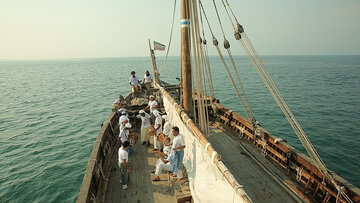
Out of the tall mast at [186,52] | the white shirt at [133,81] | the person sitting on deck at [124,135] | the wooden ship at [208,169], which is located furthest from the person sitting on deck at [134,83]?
the tall mast at [186,52]

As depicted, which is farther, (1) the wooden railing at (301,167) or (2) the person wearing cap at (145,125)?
(2) the person wearing cap at (145,125)

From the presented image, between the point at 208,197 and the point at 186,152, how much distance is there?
1770mm

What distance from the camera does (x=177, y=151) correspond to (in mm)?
5441

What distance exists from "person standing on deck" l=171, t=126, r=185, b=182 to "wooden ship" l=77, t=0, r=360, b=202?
20 cm

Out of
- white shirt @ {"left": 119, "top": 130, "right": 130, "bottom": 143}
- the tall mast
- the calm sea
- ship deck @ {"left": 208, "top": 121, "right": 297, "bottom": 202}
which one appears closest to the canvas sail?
the tall mast

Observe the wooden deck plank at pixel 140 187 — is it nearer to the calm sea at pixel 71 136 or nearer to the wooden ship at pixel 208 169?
the wooden ship at pixel 208 169

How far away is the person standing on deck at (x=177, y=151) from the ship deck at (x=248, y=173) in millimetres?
2113

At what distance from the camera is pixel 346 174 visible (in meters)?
11.8

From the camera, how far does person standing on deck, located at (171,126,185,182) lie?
5.36 meters

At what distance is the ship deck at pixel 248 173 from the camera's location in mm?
5441

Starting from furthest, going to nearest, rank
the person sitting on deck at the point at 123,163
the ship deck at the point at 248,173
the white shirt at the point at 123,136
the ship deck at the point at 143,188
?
the white shirt at the point at 123,136, the person sitting on deck at the point at 123,163, the ship deck at the point at 248,173, the ship deck at the point at 143,188

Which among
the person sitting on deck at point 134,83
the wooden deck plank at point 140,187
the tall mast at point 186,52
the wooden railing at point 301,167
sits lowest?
the wooden deck plank at point 140,187

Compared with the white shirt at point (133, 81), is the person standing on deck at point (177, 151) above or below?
below

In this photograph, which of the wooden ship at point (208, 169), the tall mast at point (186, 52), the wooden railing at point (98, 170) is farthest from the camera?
the tall mast at point (186, 52)
